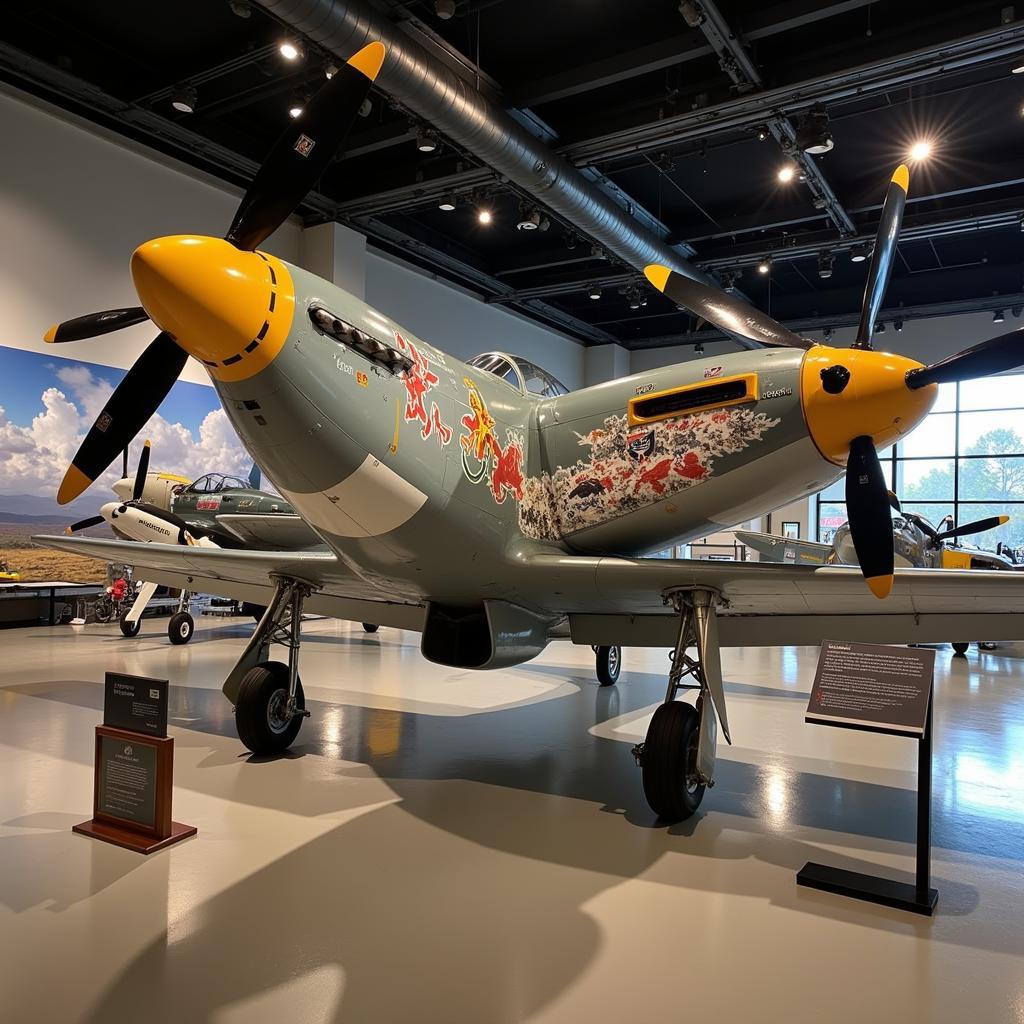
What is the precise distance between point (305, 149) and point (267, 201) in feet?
1.05

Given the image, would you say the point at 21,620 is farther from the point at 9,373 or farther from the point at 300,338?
the point at 300,338

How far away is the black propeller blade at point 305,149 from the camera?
329 cm

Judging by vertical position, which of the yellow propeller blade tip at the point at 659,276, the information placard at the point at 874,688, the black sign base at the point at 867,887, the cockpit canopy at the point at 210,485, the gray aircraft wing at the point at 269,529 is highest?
the yellow propeller blade tip at the point at 659,276

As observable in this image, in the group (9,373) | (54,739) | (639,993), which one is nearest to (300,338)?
(639,993)

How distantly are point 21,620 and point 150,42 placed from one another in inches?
358

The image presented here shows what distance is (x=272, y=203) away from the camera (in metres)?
3.30

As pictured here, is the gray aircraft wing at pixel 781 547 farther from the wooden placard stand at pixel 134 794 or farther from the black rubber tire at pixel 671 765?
the wooden placard stand at pixel 134 794

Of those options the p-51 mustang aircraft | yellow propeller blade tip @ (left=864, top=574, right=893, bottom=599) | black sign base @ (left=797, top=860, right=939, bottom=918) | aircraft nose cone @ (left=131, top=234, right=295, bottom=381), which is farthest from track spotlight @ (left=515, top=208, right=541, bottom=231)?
black sign base @ (left=797, top=860, right=939, bottom=918)

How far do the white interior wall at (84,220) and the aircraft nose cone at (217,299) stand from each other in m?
10.7

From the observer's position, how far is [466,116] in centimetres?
982

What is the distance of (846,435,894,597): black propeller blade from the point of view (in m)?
3.45

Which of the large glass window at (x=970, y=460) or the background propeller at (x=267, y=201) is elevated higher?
the large glass window at (x=970, y=460)

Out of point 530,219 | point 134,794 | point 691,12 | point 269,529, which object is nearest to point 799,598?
point 134,794

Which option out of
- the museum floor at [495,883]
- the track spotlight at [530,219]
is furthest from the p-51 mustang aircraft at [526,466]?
the track spotlight at [530,219]
